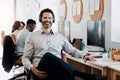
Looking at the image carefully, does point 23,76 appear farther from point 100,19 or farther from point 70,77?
point 70,77

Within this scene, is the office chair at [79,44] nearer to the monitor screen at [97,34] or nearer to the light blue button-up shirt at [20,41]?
→ the monitor screen at [97,34]

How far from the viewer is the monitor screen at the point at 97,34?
11.0 ft

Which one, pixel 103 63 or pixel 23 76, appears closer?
pixel 103 63

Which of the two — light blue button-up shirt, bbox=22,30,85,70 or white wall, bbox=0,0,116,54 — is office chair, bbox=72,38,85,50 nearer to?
white wall, bbox=0,0,116,54

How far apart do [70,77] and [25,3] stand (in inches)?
226

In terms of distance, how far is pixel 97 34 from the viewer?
343cm

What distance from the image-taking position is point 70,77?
1621mm

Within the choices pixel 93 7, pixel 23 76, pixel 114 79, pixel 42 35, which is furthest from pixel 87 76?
pixel 23 76

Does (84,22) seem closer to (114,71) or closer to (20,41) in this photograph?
(20,41)

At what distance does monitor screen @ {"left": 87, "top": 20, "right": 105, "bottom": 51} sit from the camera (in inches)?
132

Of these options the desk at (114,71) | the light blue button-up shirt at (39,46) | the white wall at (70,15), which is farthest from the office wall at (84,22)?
the desk at (114,71)

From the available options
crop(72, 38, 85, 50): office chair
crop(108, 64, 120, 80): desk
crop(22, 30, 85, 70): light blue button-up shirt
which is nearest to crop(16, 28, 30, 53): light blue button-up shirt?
crop(72, 38, 85, 50): office chair

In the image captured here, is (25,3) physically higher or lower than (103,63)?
higher

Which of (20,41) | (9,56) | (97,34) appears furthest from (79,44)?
(9,56)
